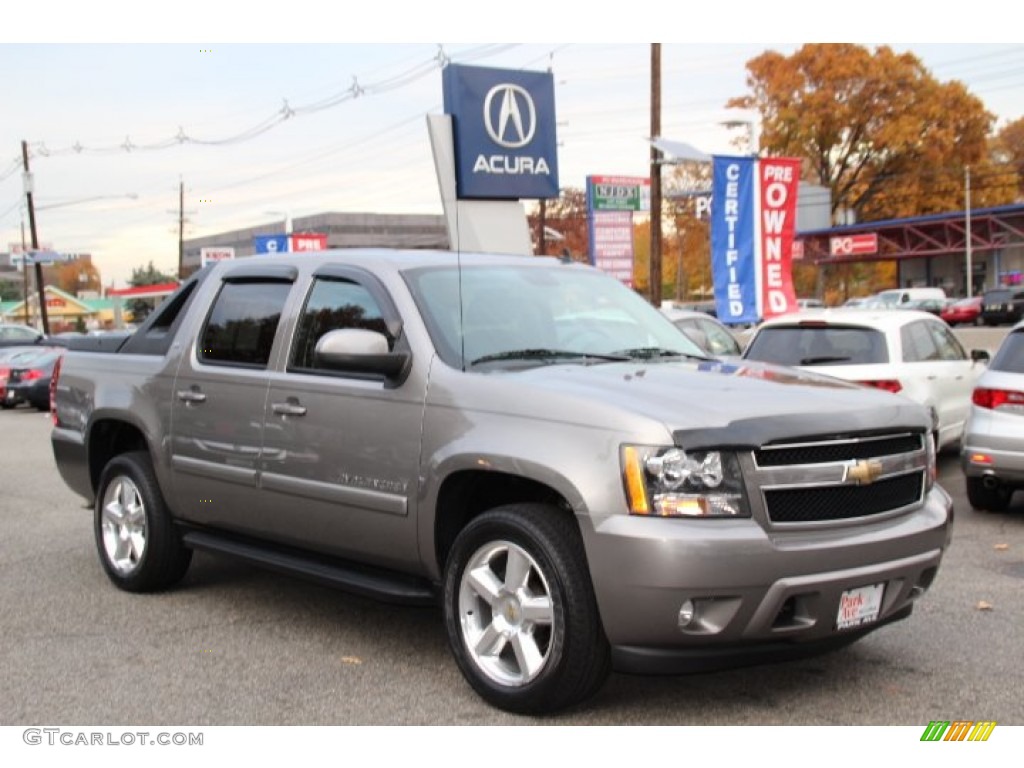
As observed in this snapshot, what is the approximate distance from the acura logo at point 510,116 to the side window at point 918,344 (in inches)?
220

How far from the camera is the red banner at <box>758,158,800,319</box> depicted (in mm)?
20719

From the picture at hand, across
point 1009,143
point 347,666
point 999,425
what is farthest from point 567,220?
point 347,666

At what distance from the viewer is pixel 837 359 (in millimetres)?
10766

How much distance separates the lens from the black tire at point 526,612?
4457mm

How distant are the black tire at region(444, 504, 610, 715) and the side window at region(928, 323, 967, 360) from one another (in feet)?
25.9

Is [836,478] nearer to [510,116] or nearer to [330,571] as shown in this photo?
[330,571]

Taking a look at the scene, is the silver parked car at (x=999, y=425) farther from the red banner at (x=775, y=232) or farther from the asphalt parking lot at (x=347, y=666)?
the red banner at (x=775, y=232)

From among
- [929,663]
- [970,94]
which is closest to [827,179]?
[970,94]

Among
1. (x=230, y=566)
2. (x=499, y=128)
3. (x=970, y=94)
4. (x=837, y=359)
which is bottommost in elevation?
(x=230, y=566)

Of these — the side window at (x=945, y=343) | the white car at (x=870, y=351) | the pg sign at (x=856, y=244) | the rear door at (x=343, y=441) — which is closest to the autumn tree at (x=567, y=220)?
the pg sign at (x=856, y=244)

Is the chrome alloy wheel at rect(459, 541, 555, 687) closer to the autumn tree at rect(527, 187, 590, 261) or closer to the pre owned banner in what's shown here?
the pre owned banner

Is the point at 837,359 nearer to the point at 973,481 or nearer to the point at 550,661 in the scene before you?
the point at 973,481

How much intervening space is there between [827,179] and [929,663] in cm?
6283

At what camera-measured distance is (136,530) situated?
6.99 meters
